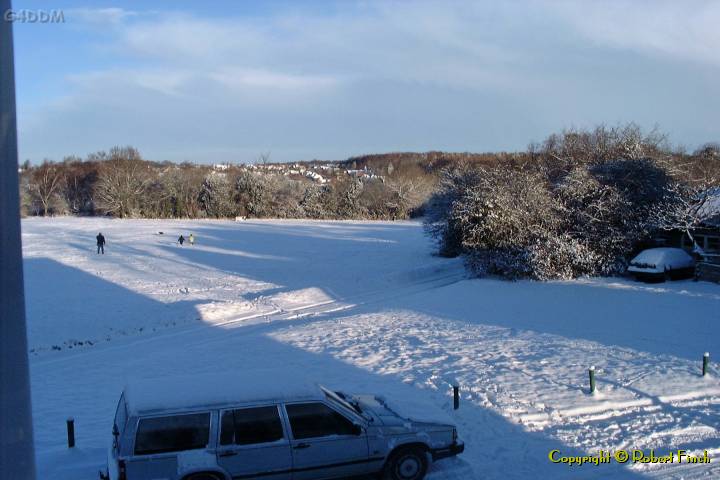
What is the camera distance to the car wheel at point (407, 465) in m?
7.26

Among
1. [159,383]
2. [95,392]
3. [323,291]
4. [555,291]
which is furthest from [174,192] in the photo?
[159,383]

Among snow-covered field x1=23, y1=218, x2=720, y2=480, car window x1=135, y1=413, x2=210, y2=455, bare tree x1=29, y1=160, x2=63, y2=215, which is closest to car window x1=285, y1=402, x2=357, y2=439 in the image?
snow-covered field x1=23, y1=218, x2=720, y2=480

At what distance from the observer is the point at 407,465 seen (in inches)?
289

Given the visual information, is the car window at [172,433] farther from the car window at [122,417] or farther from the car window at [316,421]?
the car window at [316,421]

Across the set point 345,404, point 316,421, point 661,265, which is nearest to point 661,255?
point 661,265

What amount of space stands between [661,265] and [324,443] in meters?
20.2

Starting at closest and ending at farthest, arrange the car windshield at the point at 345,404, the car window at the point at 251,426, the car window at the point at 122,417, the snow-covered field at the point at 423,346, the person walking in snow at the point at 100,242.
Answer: the car window at the point at 122,417 → the car window at the point at 251,426 → the car windshield at the point at 345,404 → the snow-covered field at the point at 423,346 → the person walking in snow at the point at 100,242

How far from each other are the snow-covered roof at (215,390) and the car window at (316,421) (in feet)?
0.43

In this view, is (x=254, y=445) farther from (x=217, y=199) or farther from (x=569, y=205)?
(x=217, y=199)

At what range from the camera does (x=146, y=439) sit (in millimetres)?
6477

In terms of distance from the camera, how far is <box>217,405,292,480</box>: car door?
21.9ft

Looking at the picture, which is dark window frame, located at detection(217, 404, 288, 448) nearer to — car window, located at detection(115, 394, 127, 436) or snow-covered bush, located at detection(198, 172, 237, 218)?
car window, located at detection(115, 394, 127, 436)

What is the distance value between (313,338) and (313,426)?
31.1 ft

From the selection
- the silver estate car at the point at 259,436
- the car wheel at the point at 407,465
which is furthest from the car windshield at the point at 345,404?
the car wheel at the point at 407,465
